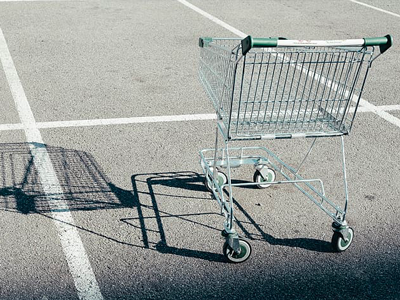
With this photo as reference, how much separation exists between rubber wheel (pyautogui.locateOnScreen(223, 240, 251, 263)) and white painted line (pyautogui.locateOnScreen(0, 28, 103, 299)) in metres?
0.92

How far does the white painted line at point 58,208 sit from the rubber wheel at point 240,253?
36.3 inches

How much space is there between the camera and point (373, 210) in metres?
4.64

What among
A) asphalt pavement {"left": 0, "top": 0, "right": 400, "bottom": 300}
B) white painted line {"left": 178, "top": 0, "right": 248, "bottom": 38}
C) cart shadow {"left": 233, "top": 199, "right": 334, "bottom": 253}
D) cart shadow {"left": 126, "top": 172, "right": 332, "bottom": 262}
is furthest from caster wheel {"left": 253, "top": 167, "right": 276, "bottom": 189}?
white painted line {"left": 178, "top": 0, "right": 248, "bottom": 38}

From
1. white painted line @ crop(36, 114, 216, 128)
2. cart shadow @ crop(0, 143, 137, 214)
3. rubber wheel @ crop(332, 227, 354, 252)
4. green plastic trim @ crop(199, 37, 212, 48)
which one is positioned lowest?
white painted line @ crop(36, 114, 216, 128)

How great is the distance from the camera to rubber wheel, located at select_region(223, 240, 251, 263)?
3840mm

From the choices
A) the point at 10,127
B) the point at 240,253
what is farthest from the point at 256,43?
the point at 10,127

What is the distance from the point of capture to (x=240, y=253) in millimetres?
3859

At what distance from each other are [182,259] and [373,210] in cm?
179

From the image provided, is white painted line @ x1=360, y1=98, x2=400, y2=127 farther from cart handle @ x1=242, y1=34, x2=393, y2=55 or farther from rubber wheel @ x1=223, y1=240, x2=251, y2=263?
rubber wheel @ x1=223, y1=240, x2=251, y2=263

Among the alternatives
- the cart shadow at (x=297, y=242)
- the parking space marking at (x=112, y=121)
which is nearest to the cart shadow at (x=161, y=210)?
the cart shadow at (x=297, y=242)

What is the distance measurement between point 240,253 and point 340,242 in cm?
77

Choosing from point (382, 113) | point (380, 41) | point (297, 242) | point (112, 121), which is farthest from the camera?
point (382, 113)

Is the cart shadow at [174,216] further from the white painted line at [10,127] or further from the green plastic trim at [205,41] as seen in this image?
the white painted line at [10,127]

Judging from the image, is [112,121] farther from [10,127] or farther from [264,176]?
[264,176]
